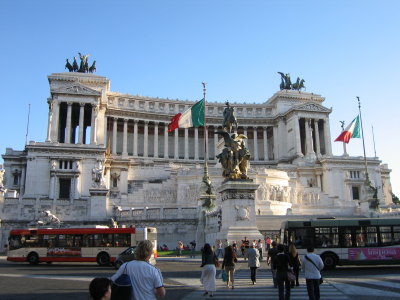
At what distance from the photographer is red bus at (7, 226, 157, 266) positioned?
28625mm

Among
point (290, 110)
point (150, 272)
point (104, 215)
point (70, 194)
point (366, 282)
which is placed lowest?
point (366, 282)

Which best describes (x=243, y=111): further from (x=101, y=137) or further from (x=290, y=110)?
(x=101, y=137)

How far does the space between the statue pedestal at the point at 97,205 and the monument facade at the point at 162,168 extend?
0.11 metres

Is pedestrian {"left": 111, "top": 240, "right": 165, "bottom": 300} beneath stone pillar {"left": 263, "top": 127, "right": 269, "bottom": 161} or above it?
beneath

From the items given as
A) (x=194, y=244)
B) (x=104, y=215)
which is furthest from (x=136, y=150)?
(x=194, y=244)

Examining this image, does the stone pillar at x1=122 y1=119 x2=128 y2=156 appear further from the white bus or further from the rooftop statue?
the white bus

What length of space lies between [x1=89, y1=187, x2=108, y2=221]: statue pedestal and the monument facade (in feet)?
0.35

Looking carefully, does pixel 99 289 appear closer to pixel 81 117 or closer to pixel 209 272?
pixel 209 272

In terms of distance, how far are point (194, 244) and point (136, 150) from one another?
2244 inches

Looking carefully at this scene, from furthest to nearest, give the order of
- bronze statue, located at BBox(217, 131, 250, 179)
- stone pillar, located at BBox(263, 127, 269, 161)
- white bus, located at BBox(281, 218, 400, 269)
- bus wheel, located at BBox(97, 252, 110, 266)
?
stone pillar, located at BBox(263, 127, 269, 161), bus wheel, located at BBox(97, 252, 110, 266), bronze statue, located at BBox(217, 131, 250, 179), white bus, located at BBox(281, 218, 400, 269)

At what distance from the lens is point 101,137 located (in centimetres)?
8512

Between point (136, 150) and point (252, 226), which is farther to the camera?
point (136, 150)

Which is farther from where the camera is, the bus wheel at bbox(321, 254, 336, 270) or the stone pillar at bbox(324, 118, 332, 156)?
the stone pillar at bbox(324, 118, 332, 156)

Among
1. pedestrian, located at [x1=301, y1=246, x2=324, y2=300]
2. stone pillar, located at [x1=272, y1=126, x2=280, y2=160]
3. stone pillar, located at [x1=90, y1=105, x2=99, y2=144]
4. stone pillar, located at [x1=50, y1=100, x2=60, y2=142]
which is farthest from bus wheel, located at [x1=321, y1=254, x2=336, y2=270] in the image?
stone pillar, located at [x1=272, y1=126, x2=280, y2=160]
